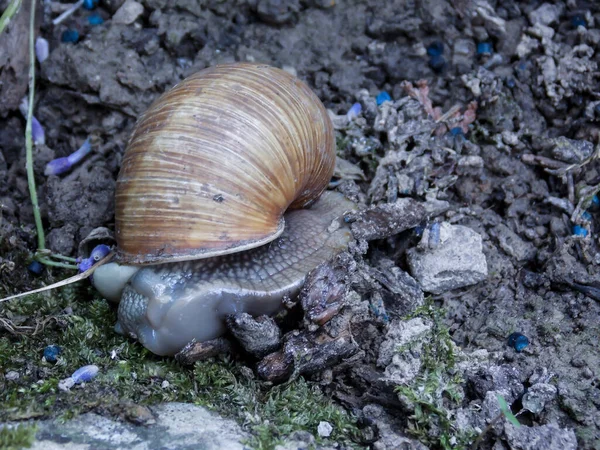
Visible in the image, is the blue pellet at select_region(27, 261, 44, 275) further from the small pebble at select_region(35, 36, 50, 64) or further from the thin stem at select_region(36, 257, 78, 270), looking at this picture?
the small pebble at select_region(35, 36, 50, 64)

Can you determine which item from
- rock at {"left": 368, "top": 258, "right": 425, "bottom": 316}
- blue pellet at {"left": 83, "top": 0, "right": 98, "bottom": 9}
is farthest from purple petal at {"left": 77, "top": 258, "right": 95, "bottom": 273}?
blue pellet at {"left": 83, "top": 0, "right": 98, "bottom": 9}

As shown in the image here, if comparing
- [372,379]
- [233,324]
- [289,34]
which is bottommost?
[372,379]

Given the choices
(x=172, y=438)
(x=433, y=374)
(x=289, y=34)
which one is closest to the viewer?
(x=172, y=438)

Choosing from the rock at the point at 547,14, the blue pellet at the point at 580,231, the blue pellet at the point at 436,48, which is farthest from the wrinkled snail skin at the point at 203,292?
the rock at the point at 547,14

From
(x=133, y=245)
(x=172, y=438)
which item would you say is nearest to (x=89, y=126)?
(x=133, y=245)

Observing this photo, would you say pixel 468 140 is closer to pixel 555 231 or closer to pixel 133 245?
pixel 555 231

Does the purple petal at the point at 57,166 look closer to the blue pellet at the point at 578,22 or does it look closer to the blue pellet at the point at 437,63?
the blue pellet at the point at 437,63

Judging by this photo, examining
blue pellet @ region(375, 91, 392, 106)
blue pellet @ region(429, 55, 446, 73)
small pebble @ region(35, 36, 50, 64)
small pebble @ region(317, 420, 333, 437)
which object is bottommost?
small pebble @ region(317, 420, 333, 437)
